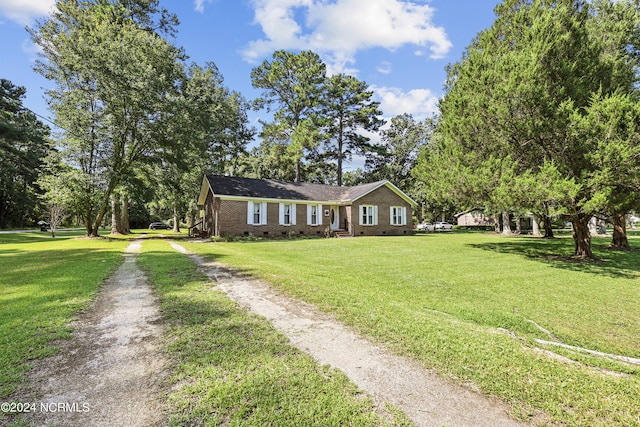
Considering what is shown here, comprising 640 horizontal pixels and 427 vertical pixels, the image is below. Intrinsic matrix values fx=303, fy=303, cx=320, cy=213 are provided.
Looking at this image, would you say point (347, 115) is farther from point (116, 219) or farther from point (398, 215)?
point (116, 219)

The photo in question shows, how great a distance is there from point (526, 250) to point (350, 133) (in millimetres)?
25787

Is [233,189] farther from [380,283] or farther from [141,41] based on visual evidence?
[380,283]

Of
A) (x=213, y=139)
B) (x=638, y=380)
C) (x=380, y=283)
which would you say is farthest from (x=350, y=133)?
(x=638, y=380)

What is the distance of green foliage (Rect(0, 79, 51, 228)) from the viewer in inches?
1345

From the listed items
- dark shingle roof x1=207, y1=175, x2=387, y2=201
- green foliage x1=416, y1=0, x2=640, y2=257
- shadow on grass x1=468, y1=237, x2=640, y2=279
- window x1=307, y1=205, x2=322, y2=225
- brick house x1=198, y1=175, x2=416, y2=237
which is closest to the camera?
green foliage x1=416, y1=0, x2=640, y2=257

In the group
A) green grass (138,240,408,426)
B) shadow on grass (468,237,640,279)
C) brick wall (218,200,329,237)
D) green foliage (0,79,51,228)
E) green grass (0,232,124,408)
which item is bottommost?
shadow on grass (468,237,640,279)

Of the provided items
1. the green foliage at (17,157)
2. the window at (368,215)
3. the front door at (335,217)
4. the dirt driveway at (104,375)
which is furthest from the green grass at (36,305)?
the green foliage at (17,157)

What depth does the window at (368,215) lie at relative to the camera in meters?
26.6

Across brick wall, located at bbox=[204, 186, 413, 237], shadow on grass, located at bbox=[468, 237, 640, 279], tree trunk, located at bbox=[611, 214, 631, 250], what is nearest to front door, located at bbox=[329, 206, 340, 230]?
brick wall, located at bbox=[204, 186, 413, 237]

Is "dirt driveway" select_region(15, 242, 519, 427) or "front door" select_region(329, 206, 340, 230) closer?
"dirt driveway" select_region(15, 242, 519, 427)

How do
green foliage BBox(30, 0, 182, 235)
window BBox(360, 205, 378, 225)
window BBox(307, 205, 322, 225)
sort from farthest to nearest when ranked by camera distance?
1. window BBox(360, 205, 378, 225)
2. window BBox(307, 205, 322, 225)
3. green foliage BBox(30, 0, 182, 235)

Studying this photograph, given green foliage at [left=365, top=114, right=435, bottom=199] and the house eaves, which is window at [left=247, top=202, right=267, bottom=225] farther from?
green foliage at [left=365, top=114, right=435, bottom=199]

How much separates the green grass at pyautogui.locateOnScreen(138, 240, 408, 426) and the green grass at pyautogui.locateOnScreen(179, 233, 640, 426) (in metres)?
1.22

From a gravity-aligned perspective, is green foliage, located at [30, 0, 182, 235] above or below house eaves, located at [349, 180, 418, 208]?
above
